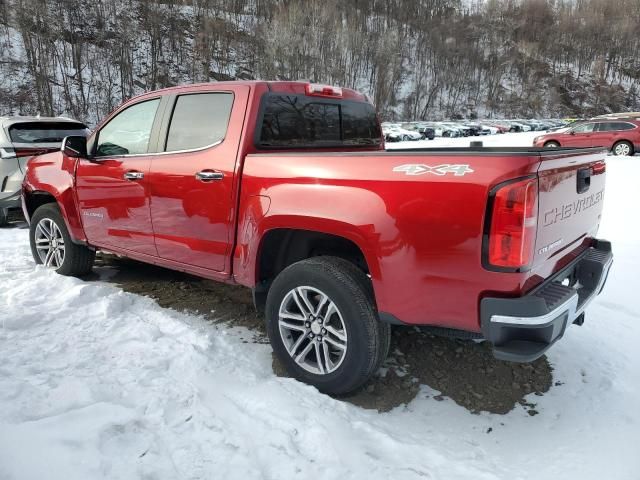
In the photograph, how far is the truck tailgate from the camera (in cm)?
223

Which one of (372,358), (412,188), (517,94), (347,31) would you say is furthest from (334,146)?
(517,94)

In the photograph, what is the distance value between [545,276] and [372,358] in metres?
0.99

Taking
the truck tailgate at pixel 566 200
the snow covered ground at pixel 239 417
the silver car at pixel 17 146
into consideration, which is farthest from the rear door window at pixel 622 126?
the silver car at pixel 17 146

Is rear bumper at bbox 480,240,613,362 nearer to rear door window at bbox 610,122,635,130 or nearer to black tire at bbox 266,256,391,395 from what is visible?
black tire at bbox 266,256,391,395

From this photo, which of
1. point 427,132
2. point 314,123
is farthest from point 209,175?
point 427,132

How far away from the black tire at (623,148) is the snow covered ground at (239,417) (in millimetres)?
18063

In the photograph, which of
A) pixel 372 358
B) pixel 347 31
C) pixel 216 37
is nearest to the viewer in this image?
pixel 372 358

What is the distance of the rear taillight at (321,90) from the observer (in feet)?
11.5

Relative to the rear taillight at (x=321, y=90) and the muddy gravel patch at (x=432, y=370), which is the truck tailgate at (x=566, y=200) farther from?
the rear taillight at (x=321, y=90)

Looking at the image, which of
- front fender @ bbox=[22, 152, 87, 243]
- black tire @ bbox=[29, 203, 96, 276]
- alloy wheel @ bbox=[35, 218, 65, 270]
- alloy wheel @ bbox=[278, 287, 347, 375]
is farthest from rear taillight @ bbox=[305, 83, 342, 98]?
alloy wheel @ bbox=[35, 218, 65, 270]

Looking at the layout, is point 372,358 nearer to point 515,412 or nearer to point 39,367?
point 515,412

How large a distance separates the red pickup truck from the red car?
18051mm

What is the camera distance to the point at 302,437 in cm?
235

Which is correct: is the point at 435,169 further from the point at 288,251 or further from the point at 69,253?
the point at 69,253
